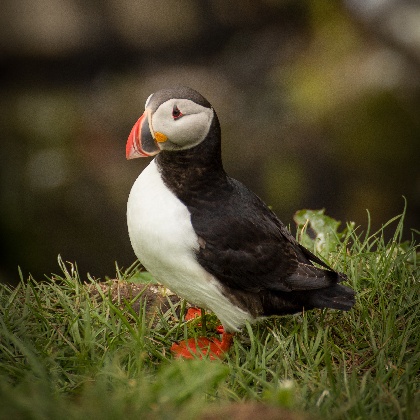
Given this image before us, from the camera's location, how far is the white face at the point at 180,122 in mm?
2959

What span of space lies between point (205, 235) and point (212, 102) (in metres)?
3.50

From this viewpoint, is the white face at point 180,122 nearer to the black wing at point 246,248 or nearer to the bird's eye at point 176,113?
the bird's eye at point 176,113

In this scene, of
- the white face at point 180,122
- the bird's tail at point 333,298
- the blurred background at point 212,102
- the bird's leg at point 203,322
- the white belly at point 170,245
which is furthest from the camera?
the blurred background at point 212,102

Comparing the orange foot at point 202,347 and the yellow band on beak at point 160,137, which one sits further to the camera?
the orange foot at point 202,347

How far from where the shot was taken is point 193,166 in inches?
125

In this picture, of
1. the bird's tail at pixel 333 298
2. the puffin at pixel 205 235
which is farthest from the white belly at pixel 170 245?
the bird's tail at pixel 333 298

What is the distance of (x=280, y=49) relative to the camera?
660 cm

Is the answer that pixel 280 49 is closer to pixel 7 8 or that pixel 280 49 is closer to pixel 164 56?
pixel 164 56

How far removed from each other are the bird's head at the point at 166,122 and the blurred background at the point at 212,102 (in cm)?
328

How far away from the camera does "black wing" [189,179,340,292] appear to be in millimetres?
3115

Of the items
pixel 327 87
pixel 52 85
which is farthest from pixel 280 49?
pixel 52 85

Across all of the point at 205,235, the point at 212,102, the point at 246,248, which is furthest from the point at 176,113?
the point at 212,102

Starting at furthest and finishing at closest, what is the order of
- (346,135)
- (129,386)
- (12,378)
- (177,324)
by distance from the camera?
(346,135) → (177,324) → (12,378) → (129,386)

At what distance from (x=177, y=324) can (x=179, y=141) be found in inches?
36.4
